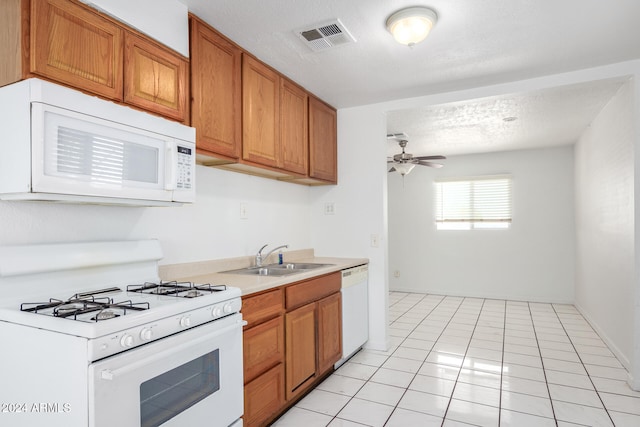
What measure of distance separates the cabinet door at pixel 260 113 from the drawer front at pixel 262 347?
3.52 feet

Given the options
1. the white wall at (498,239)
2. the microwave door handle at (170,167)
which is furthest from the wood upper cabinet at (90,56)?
the white wall at (498,239)

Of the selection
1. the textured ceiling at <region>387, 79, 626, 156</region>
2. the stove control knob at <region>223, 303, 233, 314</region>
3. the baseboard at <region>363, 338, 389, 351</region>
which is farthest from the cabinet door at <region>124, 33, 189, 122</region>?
the baseboard at <region>363, 338, 389, 351</region>

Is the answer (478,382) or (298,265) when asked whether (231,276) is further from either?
(478,382)

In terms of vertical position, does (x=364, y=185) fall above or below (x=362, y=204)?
above

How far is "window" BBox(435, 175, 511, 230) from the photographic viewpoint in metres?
5.91

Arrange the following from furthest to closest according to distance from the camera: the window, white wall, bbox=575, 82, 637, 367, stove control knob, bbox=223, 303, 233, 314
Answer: the window → white wall, bbox=575, 82, 637, 367 → stove control knob, bbox=223, 303, 233, 314

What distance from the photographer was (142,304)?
4.94 ft

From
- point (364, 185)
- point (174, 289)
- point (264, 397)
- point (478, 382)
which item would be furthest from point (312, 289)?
point (478, 382)

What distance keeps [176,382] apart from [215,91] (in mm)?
1546

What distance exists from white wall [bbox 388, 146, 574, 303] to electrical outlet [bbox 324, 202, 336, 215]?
10.2 ft

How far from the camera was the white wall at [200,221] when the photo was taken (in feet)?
5.42

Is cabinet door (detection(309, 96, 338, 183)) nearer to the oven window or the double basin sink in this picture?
the double basin sink

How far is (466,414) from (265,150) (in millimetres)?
2162

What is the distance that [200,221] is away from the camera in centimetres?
254
